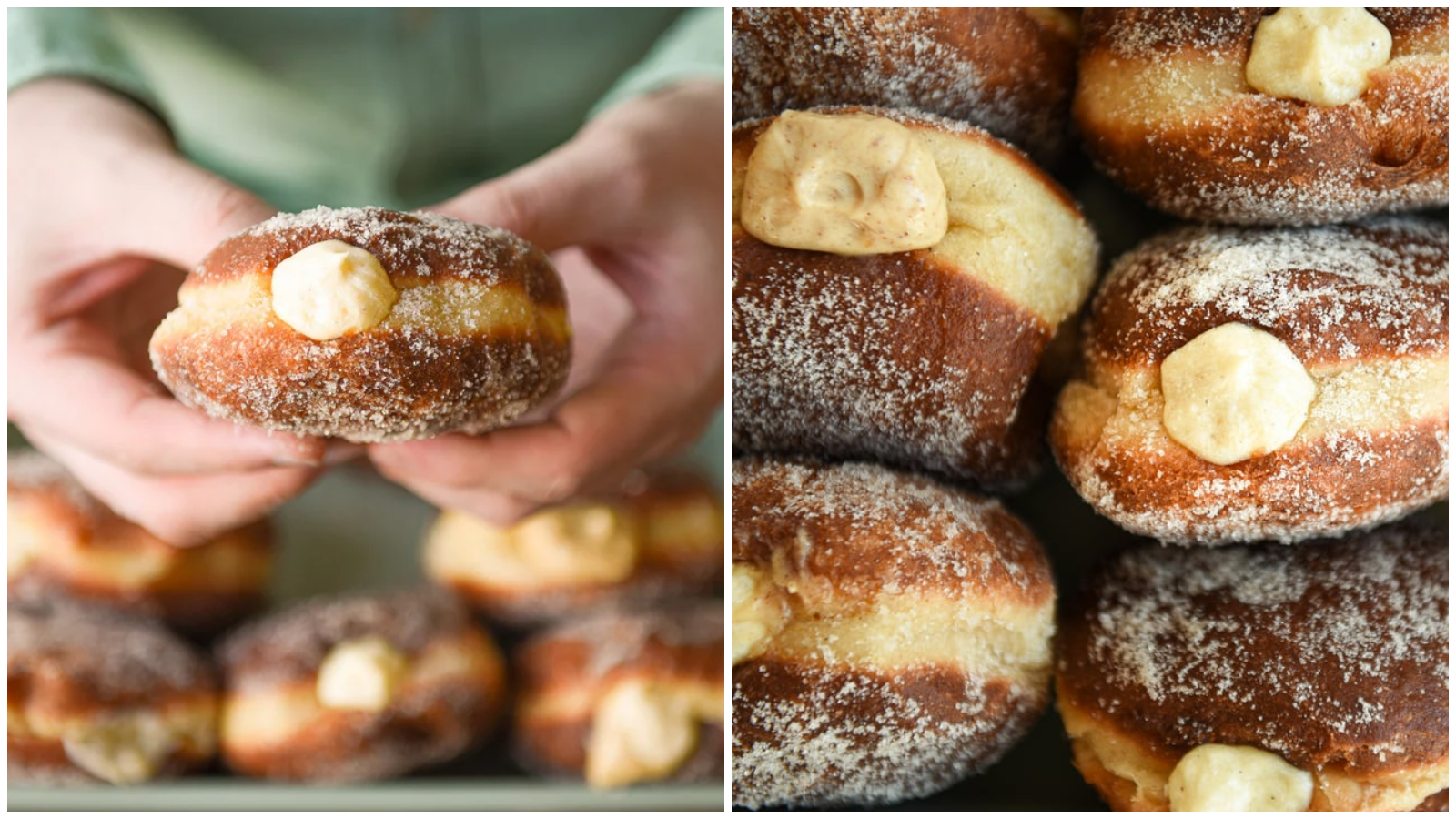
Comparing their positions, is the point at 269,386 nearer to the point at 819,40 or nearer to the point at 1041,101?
the point at 819,40

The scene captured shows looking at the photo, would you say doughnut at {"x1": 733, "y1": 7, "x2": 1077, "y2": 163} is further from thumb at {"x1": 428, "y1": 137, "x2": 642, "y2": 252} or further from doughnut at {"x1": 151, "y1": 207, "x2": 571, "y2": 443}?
doughnut at {"x1": 151, "y1": 207, "x2": 571, "y2": 443}

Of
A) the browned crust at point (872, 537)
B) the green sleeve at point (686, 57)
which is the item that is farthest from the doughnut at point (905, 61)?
the browned crust at point (872, 537)

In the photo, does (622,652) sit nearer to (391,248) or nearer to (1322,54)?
(391,248)

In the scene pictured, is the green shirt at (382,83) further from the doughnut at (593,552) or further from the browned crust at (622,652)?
the browned crust at (622,652)

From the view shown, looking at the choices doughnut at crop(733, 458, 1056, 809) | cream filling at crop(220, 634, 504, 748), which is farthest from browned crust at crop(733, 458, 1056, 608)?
cream filling at crop(220, 634, 504, 748)

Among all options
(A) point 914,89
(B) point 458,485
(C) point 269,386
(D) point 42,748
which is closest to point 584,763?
(B) point 458,485
